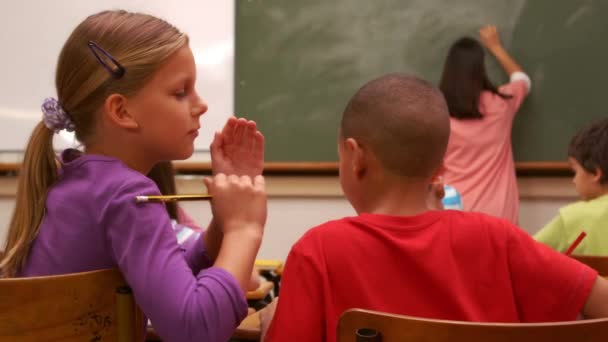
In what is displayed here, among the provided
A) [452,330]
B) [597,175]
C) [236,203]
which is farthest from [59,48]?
[452,330]

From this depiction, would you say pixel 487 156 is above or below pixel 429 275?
below

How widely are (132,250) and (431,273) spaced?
0.48m

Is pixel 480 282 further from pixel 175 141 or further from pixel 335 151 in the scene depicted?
pixel 335 151

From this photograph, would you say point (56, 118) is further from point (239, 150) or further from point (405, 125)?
point (405, 125)

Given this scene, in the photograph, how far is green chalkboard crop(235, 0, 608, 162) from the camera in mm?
3336

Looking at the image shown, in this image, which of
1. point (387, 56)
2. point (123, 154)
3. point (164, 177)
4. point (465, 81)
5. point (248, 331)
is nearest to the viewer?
point (123, 154)

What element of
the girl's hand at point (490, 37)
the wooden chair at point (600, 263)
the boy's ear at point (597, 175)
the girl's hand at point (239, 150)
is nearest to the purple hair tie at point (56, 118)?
the girl's hand at point (239, 150)

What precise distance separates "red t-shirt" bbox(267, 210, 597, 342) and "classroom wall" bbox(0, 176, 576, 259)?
2410 mm

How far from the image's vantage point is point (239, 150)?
1303mm

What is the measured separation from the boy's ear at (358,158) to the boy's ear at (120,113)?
401 mm

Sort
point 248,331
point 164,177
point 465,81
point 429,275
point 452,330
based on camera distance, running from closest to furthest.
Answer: point 452,330
point 429,275
point 248,331
point 164,177
point 465,81

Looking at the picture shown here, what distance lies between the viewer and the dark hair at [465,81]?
3.22 meters

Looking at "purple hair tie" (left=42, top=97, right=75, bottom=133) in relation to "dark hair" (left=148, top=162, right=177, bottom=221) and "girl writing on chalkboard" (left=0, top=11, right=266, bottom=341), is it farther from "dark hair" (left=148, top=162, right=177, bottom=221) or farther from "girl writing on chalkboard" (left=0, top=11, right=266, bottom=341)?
"dark hair" (left=148, top=162, right=177, bottom=221)

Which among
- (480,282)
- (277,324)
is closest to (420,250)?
A: (480,282)
